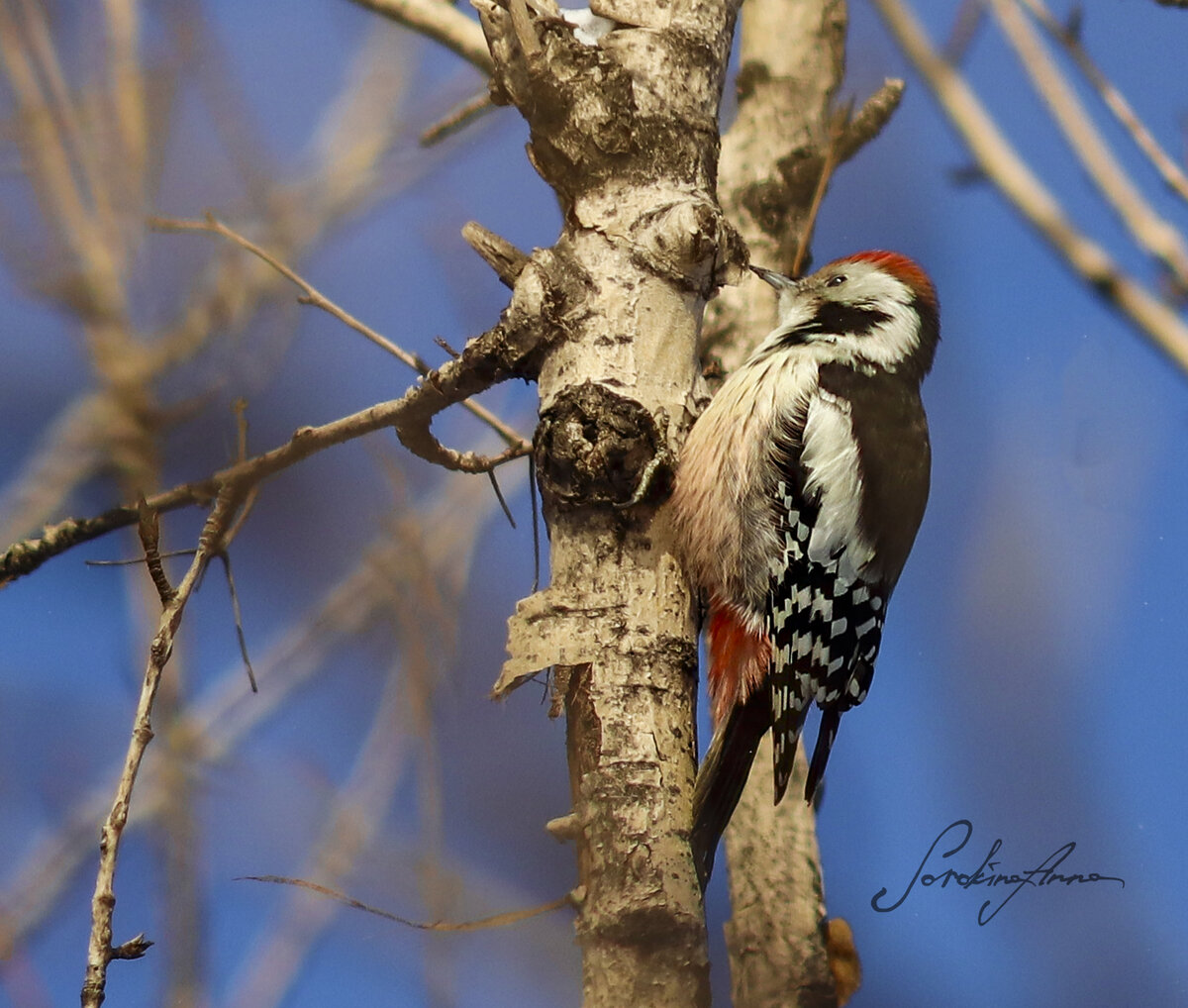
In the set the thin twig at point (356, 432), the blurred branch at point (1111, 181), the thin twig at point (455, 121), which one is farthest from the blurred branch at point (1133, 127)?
the thin twig at point (455, 121)

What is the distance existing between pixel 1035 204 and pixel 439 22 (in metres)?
2.23

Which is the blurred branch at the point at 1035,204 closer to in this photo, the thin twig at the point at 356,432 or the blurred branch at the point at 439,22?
the thin twig at the point at 356,432

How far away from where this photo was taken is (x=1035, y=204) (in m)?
1.79

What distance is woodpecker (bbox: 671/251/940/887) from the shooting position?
272 centimetres

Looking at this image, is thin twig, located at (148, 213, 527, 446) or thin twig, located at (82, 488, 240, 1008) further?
thin twig, located at (148, 213, 527, 446)

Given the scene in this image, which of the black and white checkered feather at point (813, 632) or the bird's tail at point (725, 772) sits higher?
the black and white checkered feather at point (813, 632)

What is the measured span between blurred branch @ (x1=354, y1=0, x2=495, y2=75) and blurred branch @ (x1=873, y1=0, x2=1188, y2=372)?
171 centimetres

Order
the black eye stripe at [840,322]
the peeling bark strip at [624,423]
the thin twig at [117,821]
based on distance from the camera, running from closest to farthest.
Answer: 1. the thin twig at [117,821]
2. the peeling bark strip at [624,423]
3. the black eye stripe at [840,322]

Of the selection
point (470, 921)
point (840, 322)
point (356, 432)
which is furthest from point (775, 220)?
point (470, 921)

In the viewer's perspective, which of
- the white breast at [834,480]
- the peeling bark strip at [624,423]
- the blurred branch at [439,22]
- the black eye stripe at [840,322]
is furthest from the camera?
the blurred branch at [439,22]

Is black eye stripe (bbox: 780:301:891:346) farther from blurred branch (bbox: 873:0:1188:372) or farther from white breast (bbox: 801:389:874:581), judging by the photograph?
blurred branch (bbox: 873:0:1188:372)

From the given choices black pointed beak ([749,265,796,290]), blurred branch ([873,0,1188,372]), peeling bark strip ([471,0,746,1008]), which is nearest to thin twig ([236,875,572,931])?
peeling bark strip ([471,0,746,1008])

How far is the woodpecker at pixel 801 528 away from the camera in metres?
2.72

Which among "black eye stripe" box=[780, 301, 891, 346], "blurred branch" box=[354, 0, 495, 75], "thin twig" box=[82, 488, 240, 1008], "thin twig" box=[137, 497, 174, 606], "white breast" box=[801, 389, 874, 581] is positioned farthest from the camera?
"blurred branch" box=[354, 0, 495, 75]
